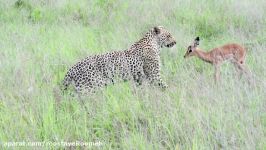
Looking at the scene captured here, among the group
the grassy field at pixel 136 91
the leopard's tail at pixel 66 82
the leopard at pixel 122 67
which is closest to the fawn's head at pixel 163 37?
the leopard at pixel 122 67

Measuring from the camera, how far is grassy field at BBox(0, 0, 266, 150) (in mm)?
3984

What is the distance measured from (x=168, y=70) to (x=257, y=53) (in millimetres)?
1286

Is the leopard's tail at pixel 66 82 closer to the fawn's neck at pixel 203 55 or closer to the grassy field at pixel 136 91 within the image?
the grassy field at pixel 136 91

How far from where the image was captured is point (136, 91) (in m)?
4.76

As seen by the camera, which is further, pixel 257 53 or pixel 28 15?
pixel 28 15

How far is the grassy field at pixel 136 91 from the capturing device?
398 cm

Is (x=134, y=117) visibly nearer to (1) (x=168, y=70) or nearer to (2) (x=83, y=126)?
(2) (x=83, y=126)

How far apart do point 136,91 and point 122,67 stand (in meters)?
0.97

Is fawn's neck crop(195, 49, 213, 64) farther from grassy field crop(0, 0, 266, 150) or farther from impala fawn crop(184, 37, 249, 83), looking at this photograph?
grassy field crop(0, 0, 266, 150)

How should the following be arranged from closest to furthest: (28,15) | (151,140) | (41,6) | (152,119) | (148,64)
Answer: (151,140) → (152,119) → (148,64) → (28,15) → (41,6)

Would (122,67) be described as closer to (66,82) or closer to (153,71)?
(153,71)

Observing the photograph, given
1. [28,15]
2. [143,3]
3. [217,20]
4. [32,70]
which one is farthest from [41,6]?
[32,70]

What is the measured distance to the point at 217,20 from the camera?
8805 millimetres

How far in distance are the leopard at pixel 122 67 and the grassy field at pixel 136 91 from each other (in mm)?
209
